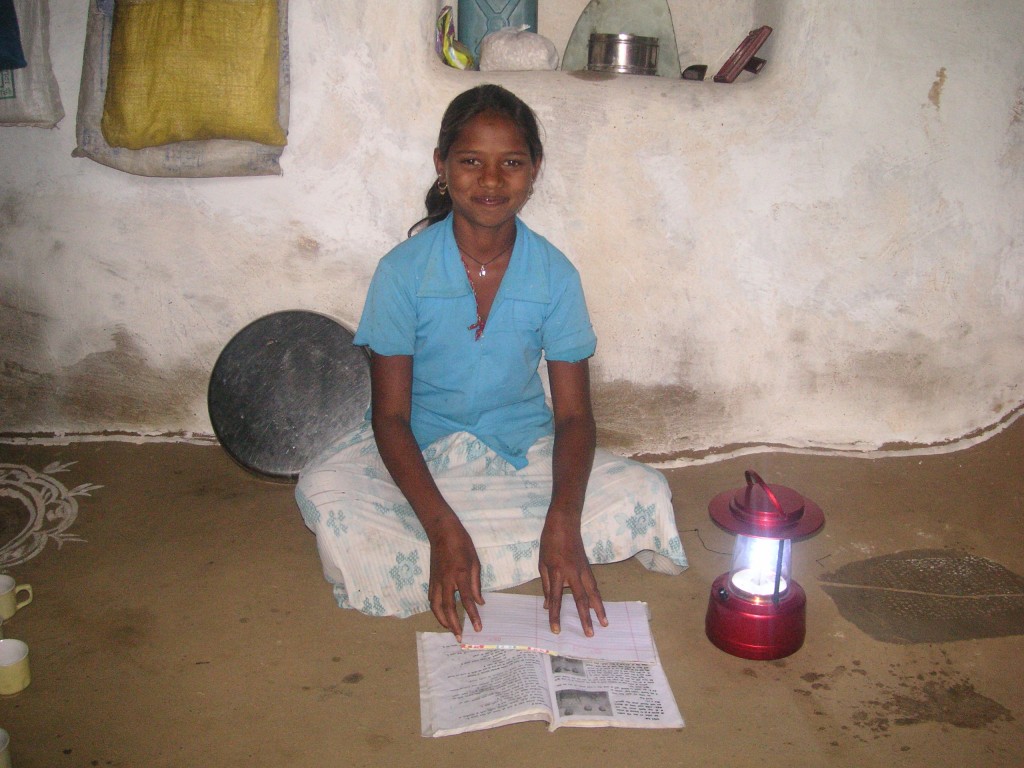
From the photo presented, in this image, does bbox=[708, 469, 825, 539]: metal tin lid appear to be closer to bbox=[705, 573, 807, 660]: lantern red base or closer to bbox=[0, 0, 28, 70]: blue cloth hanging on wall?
bbox=[705, 573, 807, 660]: lantern red base

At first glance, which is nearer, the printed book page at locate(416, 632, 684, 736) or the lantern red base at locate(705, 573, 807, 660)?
the printed book page at locate(416, 632, 684, 736)

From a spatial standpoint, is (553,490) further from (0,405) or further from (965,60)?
(0,405)

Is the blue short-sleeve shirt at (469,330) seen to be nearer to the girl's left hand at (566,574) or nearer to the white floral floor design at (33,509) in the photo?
the girl's left hand at (566,574)

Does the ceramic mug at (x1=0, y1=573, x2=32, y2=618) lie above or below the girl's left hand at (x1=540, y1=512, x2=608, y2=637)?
below

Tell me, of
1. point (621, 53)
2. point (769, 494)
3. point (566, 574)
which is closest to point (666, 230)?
point (621, 53)

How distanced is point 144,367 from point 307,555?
3.24 ft

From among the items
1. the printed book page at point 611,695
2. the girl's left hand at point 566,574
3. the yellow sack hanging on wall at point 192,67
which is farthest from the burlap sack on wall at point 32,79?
the printed book page at point 611,695

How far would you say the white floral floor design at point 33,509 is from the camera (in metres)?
2.26

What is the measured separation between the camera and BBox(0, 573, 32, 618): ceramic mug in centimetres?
189

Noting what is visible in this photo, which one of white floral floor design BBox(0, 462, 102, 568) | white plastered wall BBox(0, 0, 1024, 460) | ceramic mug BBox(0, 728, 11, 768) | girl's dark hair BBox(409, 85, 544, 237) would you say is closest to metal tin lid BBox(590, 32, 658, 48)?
white plastered wall BBox(0, 0, 1024, 460)

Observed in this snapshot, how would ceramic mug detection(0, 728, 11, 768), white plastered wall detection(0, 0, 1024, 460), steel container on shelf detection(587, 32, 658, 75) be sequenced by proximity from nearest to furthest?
1. ceramic mug detection(0, 728, 11, 768)
2. white plastered wall detection(0, 0, 1024, 460)
3. steel container on shelf detection(587, 32, 658, 75)

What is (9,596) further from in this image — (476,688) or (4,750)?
(476,688)

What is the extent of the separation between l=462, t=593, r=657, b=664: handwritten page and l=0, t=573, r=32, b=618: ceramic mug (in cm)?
98

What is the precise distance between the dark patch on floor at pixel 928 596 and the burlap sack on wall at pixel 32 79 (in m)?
2.50
